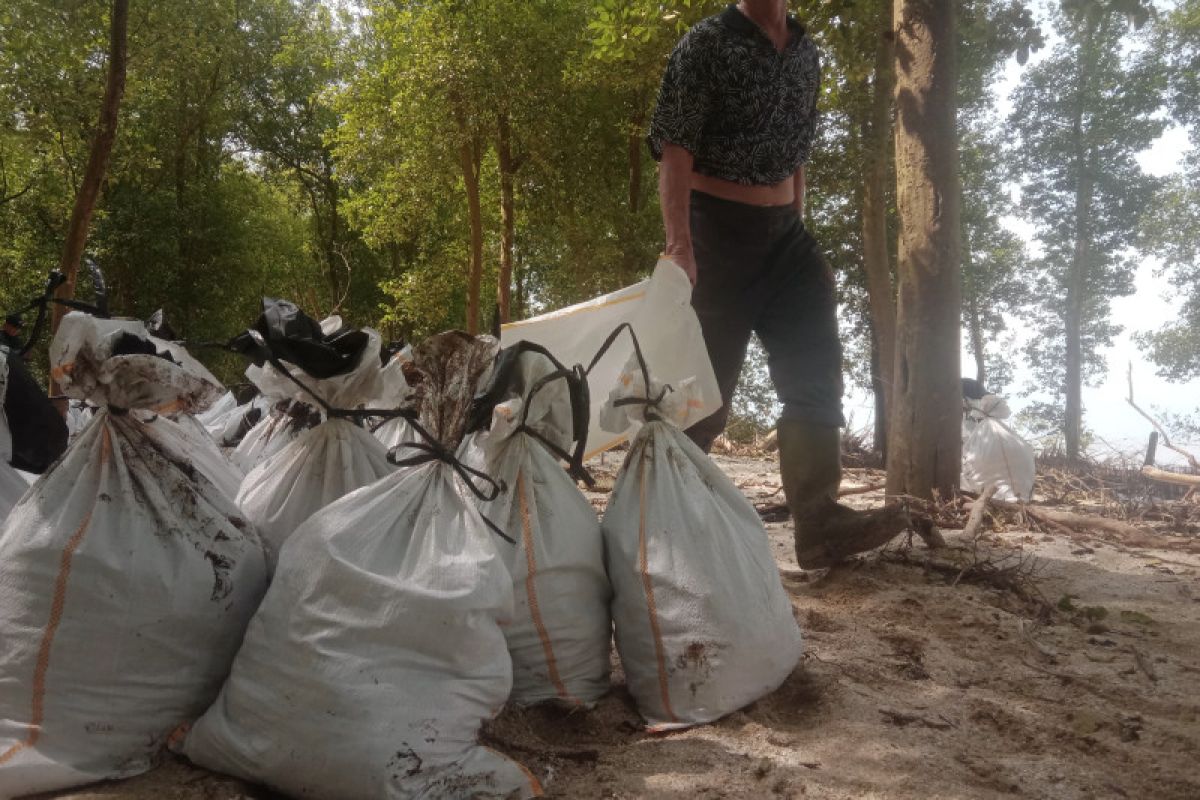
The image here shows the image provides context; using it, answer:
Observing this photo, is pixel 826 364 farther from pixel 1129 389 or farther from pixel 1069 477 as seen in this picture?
pixel 1129 389

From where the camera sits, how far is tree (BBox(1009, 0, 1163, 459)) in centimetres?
1914

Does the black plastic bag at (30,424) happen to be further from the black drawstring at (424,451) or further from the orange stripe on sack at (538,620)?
the orange stripe on sack at (538,620)

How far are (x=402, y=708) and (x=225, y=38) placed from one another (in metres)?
18.3

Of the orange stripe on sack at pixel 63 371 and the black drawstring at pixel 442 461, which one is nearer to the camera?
the orange stripe on sack at pixel 63 371

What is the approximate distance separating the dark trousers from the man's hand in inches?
6.1

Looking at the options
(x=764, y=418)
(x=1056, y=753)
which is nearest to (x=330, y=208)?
(x=764, y=418)

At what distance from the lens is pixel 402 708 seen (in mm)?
1187

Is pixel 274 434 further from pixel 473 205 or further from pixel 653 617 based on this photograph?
pixel 473 205

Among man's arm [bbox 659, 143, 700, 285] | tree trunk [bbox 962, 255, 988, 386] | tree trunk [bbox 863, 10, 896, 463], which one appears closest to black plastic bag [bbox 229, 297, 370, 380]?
man's arm [bbox 659, 143, 700, 285]

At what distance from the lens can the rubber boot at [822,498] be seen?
7.84 feet

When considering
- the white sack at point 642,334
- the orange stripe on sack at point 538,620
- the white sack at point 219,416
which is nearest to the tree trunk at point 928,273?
the white sack at point 642,334

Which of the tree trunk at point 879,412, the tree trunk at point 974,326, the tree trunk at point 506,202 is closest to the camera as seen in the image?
the tree trunk at point 879,412

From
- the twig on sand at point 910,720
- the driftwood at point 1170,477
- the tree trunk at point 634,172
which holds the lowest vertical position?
the twig on sand at point 910,720

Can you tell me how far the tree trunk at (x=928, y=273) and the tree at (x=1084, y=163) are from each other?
54.6ft
